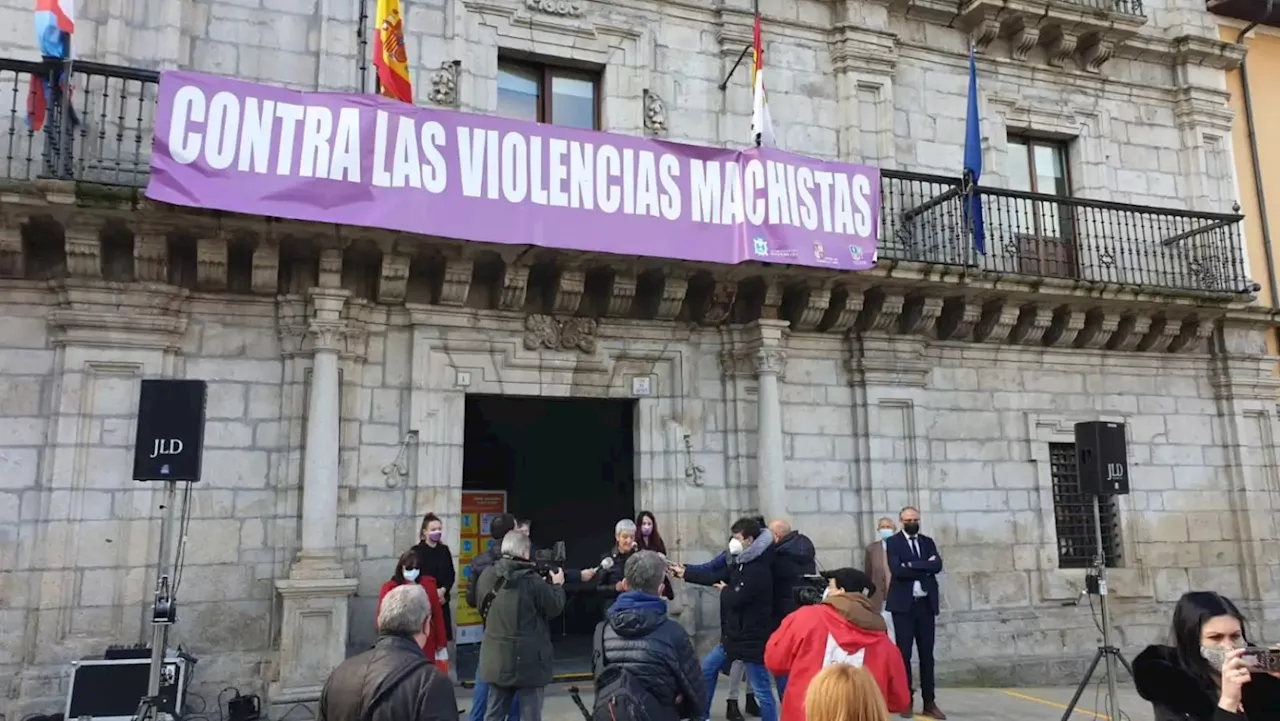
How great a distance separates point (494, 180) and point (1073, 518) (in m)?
8.98

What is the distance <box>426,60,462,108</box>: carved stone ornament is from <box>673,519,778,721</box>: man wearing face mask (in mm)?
5968

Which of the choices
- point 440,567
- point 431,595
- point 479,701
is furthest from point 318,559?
point 479,701

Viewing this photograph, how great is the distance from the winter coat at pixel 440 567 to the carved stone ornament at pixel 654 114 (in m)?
5.55

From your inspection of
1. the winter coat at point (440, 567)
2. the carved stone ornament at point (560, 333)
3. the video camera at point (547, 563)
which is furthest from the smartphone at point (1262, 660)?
the carved stone ornament at point (560, 333)

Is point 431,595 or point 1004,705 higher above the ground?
point 431,595

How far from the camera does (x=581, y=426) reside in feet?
47.0

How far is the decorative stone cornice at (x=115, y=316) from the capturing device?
8.38 metres

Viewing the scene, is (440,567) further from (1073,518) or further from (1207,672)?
(1073,518)

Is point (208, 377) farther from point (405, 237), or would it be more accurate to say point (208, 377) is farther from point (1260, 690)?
point (1260, 690)

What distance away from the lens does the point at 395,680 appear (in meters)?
3.55

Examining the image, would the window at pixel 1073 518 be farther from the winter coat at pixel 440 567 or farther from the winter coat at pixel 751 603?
the winter coat at pixel 440 567

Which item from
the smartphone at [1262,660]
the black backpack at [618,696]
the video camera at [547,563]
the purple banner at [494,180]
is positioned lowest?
the black backpack at [618,696]

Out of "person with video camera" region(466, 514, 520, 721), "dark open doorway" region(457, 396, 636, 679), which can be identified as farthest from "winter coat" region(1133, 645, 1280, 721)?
"dark open doorway" region(457, 396, 636, 679)

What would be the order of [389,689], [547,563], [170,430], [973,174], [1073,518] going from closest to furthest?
[389,689] < [547,563] < [170,430] < [973,174] < [1073,518]
